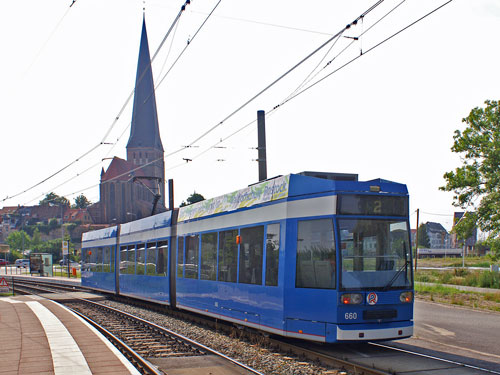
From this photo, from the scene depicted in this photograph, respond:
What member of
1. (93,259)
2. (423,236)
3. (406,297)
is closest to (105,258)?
(93,259)

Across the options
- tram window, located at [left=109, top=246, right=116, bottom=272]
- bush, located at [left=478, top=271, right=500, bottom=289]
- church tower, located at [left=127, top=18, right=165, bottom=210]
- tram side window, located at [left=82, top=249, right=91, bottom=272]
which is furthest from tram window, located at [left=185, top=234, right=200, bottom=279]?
church tower, located at [left=127, top=18, right=165, bottom=210]

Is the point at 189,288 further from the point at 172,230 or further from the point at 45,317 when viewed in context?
the point at 45,317

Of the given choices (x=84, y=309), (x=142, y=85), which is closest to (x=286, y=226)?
(x=84, y=309)

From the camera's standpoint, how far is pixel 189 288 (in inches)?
620

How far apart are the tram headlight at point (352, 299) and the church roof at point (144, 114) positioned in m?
118

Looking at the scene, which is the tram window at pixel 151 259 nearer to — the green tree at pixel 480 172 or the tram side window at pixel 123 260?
the tram side window at pixel 123 260

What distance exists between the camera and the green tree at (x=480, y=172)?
3216cm

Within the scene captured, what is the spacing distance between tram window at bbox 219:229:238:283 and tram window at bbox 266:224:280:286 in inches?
59.6

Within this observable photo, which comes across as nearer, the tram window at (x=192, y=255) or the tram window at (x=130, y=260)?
the tram window at (x=192, y=255)

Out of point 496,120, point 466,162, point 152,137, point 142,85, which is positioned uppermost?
point 142,85

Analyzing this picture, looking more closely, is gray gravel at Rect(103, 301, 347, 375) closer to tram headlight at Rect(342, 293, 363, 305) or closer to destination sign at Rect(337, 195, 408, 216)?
tram headlight at Rect(342, 293, 363, 305)

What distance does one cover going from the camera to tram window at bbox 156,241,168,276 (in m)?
18.1

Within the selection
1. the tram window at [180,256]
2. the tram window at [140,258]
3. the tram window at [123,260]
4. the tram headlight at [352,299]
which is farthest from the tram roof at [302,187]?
the tram window at [123,260]

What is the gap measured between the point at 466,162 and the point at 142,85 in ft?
331
